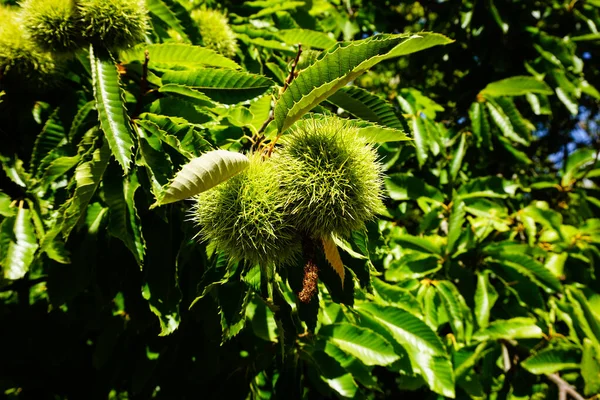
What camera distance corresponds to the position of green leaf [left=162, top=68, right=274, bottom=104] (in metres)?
1.04

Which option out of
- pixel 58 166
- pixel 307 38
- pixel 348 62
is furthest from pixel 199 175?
pixel 307 38

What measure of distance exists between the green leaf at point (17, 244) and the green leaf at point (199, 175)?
671 mm

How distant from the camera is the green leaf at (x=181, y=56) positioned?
3.63 feet

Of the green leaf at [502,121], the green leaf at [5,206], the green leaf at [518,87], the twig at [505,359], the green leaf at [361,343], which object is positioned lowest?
the twig at [505,359]

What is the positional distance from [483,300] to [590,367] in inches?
17.5

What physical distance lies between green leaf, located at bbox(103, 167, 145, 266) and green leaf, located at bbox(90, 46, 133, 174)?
0.51ft

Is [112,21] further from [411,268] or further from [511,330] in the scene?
[511,330]

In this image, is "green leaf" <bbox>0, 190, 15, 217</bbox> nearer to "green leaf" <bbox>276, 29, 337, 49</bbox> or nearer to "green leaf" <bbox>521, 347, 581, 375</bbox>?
"green leaf" <bbox>276, 29, 337, 49</bbox>

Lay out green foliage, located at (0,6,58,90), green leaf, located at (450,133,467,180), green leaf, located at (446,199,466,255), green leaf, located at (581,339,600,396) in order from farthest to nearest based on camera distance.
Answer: green leaf, located at (450,133,467,180), green leaf, located at (446,199,466,255), green leaf, located at (581,339,600,396), green foliage, located at (0,6,58,90)

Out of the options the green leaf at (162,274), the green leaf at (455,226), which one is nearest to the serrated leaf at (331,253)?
the green leaf at (162,274)

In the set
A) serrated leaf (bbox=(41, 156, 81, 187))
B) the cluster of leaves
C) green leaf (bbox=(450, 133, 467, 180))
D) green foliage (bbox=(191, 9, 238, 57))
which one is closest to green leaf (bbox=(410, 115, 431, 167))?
the cluster of leaves

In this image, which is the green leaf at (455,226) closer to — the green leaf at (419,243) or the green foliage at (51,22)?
the green leaf at (419,243)

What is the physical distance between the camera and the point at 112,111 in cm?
92

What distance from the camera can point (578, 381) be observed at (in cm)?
171
